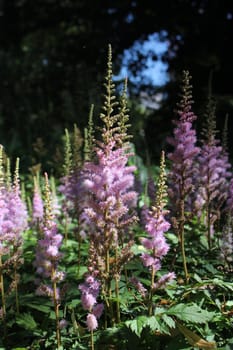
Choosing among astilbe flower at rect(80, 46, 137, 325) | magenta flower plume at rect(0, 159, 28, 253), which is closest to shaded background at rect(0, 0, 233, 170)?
magenta flower plume at rect(0, 159, 28, 253)

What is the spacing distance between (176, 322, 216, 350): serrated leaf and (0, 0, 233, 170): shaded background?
206 inches

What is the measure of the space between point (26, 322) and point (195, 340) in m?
1.27

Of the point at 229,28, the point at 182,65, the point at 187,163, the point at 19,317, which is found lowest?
the point at 19,317

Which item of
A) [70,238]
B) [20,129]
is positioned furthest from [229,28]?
[70,238]

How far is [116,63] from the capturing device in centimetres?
1146

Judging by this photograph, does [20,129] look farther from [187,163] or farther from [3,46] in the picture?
[187,163]

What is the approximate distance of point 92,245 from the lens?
2.85 metres

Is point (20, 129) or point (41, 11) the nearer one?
point (20, 129)

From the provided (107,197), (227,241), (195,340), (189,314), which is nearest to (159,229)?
(107,197)

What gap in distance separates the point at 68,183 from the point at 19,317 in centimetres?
137

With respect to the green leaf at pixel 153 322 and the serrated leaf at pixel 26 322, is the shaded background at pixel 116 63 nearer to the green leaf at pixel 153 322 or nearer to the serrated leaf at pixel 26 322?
the serrated leaf at pixel 26 322

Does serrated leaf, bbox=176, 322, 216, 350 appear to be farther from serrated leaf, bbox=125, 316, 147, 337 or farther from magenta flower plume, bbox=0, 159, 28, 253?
magenta flower plume, bbox=0, 159, 28, 253

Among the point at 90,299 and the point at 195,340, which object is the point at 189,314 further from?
the point at 90,299

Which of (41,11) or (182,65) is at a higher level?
(41,11)
